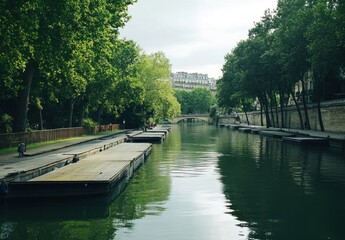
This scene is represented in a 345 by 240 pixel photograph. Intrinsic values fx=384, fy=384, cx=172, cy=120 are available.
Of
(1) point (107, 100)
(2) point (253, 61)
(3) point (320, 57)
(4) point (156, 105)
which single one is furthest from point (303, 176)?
(4) point (156, 105)

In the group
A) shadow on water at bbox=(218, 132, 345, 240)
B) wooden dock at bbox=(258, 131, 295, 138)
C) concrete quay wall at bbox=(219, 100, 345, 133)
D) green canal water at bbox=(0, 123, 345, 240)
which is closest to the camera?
green canal water at bbox=(0, 123, 345, 240)

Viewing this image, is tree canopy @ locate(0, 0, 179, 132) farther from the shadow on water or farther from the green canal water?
the shadow on water

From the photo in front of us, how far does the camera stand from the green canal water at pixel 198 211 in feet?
38.5

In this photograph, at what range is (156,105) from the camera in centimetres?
8975

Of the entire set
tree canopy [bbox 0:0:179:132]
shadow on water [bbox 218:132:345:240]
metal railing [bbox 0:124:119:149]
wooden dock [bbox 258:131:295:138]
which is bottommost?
shadow on water [bbox 218:132:345:240]

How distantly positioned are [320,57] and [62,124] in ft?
118

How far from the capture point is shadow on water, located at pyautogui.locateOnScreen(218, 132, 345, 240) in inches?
480

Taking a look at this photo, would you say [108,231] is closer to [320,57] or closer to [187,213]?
[187,213]

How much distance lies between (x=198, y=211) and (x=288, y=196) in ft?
16.2

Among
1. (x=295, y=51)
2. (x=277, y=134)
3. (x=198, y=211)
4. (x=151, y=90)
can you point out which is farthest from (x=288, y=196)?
(x=151, y=90)

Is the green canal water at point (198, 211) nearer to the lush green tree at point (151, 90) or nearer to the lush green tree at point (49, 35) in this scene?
the lush green tree at point (49, 35)

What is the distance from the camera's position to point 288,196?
1700cm

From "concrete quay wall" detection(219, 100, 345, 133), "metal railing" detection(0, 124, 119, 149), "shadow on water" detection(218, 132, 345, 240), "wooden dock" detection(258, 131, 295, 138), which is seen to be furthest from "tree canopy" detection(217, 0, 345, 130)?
"metal railing" detection(0, 124, 119, 149)

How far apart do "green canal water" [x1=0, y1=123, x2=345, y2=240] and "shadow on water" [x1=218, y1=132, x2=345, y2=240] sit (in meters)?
0.03
